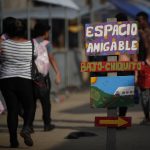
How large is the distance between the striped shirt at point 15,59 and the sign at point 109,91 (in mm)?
1443

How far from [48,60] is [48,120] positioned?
3.39 feet

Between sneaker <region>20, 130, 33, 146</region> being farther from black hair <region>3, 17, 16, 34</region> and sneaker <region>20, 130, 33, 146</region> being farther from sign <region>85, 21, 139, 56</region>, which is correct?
sign <region>85, 21, 139, 56</region>

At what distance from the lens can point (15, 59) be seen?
10273 mm

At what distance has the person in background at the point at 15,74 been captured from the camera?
10.2m

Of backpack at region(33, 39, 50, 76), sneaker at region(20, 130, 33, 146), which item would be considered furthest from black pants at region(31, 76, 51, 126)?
sneaker at region(20, 130, 33, 146)

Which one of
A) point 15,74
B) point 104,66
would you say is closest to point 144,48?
point 15,74

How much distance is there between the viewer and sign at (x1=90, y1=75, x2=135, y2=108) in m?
9.17

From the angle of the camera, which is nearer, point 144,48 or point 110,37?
point 110,37

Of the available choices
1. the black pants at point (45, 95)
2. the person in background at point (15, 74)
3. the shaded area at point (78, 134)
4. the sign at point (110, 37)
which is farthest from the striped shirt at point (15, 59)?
the shaded area at point (78, 134)

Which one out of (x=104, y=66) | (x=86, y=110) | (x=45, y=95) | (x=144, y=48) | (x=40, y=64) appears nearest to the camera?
(x=104, y=66)

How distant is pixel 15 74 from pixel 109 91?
5.31 feet

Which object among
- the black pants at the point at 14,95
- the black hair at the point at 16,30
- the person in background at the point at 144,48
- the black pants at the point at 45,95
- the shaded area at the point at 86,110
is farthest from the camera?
the shaded area at the point at 86,110

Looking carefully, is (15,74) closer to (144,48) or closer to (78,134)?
(78,134)

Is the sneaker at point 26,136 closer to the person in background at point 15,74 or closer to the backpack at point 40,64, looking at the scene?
the person in background at point 15,74
